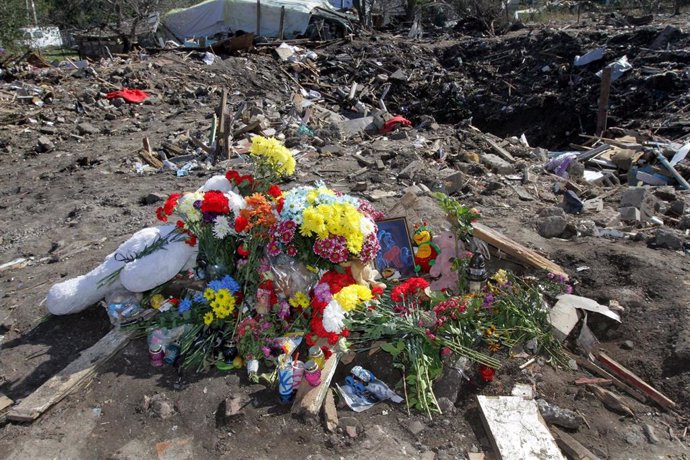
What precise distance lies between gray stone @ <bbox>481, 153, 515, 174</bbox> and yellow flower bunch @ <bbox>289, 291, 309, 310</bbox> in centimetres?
506

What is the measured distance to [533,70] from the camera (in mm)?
15188

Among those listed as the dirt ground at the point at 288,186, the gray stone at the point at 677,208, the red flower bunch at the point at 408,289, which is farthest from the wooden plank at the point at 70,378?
the gray stone at the point at 677,208

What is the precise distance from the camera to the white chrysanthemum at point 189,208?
3729 millimetres

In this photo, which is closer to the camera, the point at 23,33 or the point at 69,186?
the point at 69,186

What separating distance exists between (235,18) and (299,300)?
23.0 m

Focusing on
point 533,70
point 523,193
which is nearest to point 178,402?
point 523,193

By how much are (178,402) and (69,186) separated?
565cm

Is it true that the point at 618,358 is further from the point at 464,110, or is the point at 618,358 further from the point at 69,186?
the point at 464,110

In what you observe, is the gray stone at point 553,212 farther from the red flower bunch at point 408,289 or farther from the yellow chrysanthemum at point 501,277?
the red flower bunch at point 408,289

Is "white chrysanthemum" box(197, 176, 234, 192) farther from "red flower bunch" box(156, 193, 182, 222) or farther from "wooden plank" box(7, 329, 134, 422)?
"wooden plank" box(7, 329, 134, 422)

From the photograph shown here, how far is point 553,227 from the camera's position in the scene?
16.6 feet

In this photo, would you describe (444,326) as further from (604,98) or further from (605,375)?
(604,98)

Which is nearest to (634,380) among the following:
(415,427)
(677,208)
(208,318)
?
(415,427)

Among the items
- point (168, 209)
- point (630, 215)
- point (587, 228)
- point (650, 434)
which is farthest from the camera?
point (630, 215)
